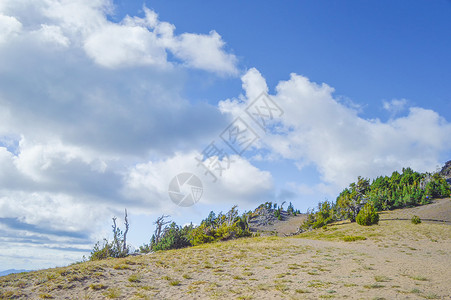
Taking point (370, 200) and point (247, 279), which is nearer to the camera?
point (247, 279)

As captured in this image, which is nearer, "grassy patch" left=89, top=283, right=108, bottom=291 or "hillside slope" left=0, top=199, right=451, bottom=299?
"hillside slope" left=0, top=199, right=451, bottom=299

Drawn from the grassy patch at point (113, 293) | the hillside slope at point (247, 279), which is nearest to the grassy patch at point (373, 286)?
the hillside slope at point (247, 279)

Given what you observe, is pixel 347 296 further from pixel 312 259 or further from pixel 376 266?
pixel 312 259

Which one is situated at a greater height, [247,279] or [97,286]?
[97,286]

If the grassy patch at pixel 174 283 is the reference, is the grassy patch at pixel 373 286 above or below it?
below

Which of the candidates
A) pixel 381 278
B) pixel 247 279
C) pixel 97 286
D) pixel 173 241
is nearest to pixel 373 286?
pixel 381 278

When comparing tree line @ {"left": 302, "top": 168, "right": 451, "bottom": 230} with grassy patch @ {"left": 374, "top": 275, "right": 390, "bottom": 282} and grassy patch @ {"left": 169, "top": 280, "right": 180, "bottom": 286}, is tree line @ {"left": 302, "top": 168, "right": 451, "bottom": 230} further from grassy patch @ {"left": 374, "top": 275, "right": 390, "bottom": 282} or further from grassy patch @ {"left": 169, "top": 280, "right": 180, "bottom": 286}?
grassy patch @ {"left": 169, "top": 280, "right": 180, "bottom": 286}

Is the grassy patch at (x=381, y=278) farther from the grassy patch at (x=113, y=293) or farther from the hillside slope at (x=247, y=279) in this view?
the grassy patch at (x=113, y=293)

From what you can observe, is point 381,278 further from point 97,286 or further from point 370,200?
point 370,200

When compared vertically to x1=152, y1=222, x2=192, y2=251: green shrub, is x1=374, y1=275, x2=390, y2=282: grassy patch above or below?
below

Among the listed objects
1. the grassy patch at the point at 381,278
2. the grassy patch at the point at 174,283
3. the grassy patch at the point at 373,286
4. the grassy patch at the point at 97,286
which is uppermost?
the grassy patch at the point at 97,286

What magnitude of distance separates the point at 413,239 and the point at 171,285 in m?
31.5

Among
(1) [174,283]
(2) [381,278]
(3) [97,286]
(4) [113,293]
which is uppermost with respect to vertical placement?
(3) [97,286]

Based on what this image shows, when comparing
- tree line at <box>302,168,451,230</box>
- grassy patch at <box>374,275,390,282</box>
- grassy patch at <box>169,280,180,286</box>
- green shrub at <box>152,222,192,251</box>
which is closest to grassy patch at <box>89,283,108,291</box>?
grassy patch at <box>169,280,180,286</box>
